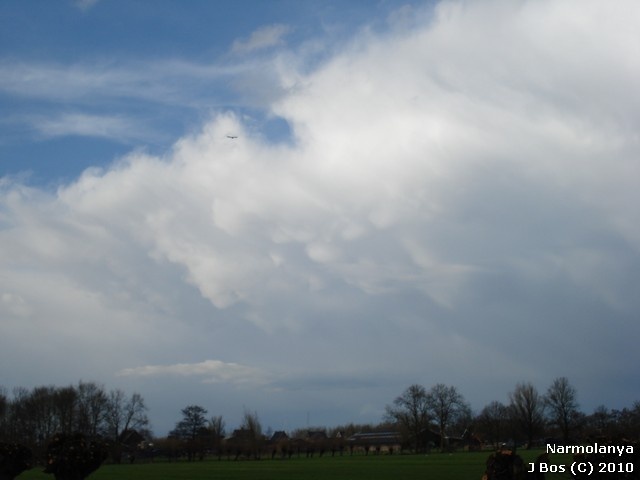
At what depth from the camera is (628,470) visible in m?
19.6

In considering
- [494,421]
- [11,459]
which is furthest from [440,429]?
[11,459]

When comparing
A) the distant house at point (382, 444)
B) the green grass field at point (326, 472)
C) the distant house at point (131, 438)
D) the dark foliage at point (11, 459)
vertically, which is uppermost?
the dark foliage at point (11, 459)

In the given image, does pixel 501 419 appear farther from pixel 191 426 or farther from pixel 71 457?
pixel 71 457

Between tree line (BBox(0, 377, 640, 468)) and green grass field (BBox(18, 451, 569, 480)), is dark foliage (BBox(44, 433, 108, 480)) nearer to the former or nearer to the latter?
green grass field (BBox(18, 451, 569, 480))

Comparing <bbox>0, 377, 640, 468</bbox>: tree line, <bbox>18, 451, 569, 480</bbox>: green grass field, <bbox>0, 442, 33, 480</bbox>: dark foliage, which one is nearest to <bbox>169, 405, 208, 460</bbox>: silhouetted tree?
<bbox>0, 377, 640, 468</bbox>: tree line

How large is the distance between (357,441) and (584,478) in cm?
18209

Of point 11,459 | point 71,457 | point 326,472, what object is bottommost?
point 326,472

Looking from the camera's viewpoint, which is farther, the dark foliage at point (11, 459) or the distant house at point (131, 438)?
the distant house at point (131, 438)

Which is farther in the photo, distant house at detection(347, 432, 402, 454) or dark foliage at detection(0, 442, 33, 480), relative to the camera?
distant house at detection(347, 432, 402, 454)

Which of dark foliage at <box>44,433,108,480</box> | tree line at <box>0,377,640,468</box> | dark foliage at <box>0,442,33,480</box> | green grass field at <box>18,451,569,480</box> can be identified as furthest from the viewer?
tree line at <box>0,377,640,468</box>

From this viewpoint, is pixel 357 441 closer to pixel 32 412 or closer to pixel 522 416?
pixel 522 416

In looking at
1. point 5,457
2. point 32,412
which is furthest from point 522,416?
point 5,457

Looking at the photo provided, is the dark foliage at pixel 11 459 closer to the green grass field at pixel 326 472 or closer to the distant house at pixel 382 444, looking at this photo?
the green grass field at pixel 326 472

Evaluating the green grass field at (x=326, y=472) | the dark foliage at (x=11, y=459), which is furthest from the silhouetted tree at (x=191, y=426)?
the dark foliage at (x=11, y=459)
